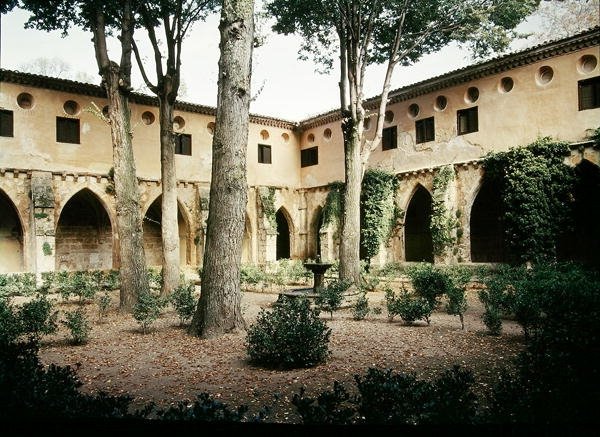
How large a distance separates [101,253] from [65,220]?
2181mm

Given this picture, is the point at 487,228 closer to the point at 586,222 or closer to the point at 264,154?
the point at 586,222

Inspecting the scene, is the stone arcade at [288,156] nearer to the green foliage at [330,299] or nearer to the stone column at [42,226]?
the stone column at [42,226]

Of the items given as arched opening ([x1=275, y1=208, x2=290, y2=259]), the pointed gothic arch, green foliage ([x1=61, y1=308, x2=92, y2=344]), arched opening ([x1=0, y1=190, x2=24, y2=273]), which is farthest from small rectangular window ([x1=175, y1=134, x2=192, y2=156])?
green foliage ([x1=61, y1=308, x2=92, y2=344])

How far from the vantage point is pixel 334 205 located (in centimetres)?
2170

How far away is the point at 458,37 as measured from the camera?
13.8 metres

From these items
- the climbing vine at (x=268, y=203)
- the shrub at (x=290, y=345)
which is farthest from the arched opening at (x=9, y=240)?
the shrub at (x=290, y=345)

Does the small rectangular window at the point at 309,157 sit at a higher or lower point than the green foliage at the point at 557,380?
higher

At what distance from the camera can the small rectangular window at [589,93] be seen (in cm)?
1430

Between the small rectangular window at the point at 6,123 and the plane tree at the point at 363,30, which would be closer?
the plane tree at the point at 363,30

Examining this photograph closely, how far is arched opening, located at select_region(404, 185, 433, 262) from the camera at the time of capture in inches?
905

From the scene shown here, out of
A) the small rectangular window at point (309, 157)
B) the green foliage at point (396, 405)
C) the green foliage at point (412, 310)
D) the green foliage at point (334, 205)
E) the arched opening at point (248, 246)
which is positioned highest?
the small rectangular window at point (309, 157)

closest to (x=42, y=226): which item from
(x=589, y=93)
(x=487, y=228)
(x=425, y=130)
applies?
(x=425, y=130)

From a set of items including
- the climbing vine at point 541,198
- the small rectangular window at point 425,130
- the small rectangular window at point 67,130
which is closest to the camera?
the climbing vine at point 541,198

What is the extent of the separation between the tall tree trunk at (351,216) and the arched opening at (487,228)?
9.33m
